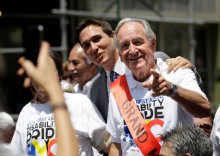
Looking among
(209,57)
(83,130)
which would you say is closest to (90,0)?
(209,57)

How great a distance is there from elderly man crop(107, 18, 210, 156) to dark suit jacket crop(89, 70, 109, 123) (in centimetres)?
66

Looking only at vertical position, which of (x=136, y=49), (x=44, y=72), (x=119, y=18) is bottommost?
(x=119, y=18)

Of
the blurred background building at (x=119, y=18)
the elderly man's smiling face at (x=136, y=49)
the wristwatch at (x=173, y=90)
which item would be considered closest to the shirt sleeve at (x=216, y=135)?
the elderly man's smiling face at (x=136, y=49)

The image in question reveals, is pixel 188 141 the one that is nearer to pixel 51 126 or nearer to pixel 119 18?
pixel 51 126

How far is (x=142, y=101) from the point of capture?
3957mm

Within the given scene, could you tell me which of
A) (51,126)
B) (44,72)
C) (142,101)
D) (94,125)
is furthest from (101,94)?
(44,72)

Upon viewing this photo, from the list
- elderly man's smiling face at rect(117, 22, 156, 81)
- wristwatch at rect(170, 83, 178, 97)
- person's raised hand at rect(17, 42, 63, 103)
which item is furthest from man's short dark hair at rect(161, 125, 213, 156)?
person's raised hand at rect(17, 42, 63, 103)

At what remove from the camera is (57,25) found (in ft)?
36.0

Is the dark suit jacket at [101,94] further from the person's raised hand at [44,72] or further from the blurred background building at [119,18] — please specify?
the blurred background building at [119,18]

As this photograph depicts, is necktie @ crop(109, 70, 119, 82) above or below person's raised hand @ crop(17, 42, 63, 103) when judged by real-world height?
below

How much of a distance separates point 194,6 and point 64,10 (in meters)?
3.76

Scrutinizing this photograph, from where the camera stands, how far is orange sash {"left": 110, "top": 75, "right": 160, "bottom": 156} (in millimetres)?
3887

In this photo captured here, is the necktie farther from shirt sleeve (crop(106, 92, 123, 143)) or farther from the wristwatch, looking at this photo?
the wristwatch

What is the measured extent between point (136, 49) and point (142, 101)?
31 centimetres
